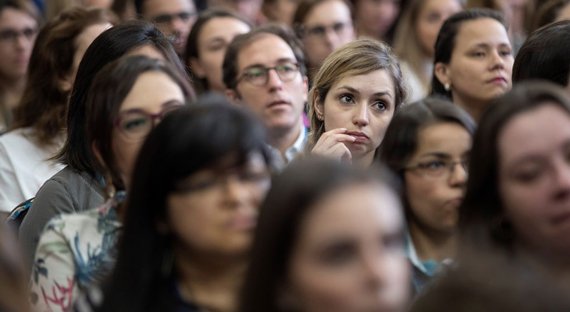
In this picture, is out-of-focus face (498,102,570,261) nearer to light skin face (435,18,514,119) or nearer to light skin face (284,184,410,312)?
light skin face (284,184,410,312)

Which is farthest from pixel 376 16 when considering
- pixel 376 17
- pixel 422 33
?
pixel 422 33

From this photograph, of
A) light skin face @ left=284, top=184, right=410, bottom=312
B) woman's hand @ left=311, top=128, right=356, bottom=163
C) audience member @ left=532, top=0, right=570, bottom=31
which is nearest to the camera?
light skin face @ left=284, top=184, right=410, bottom=312

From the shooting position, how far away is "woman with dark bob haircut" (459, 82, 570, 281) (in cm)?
181

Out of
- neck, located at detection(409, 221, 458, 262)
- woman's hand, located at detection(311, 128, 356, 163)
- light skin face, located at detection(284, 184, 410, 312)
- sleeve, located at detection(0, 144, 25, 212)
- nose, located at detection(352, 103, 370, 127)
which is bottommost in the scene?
sleeve, located at detection(0, 144, 25, 212)

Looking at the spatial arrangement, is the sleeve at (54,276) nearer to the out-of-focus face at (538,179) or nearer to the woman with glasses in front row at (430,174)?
the woman with glasses in front row at (430,174)

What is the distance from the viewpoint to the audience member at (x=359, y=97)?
309 centimetres

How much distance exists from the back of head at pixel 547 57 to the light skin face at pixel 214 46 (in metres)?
2.00

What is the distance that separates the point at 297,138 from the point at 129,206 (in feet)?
6.71

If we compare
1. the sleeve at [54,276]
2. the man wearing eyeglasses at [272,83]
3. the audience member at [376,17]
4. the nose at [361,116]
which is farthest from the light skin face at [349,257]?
the audience member at [376,17]

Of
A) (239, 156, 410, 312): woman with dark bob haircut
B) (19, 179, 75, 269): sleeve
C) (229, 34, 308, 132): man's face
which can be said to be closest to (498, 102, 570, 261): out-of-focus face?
(239, 156, 410, 312): woman with dark bob haircut

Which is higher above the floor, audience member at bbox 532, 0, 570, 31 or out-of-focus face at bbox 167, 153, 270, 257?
audience member at bbox 532, 0, 570, 31

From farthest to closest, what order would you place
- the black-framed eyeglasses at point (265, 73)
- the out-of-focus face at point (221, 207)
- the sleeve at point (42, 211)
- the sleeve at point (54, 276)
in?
1. the black-framed eyeglasses at point (265, 73)
2. the sleeve at point (42, 211)
3. the sleeve at point (54, 276)
4. the out-of-focus face at point (221, 207)

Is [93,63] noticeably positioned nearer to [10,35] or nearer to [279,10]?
[10,35]

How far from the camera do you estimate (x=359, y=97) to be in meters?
3.15
